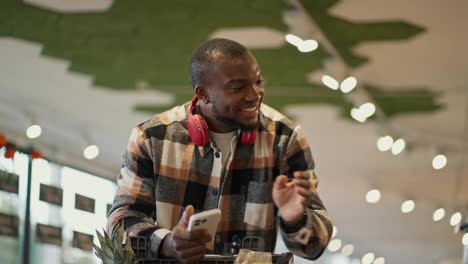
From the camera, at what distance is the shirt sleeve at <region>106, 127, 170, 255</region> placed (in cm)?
310

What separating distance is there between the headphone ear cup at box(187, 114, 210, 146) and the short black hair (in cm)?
11

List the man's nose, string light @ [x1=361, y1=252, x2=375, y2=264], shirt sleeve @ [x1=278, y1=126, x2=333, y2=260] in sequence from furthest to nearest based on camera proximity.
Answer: string light @ [x1=361, y1=252, x2=375, y2=264] < the man's nose < shirt sleeve @ [x1=278, y1=126, x2=333, y2=260]

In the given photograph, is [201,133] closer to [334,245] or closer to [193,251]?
[193,251]

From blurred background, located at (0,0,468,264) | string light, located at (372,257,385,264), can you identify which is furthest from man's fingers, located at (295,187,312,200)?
string light, located at (372,257,385,264)

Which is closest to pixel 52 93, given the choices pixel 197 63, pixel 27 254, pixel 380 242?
pixel 27 254

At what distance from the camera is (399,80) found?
12766 mm

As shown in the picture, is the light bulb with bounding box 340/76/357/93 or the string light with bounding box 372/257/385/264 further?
the string light with bounding box 372/257/385/264

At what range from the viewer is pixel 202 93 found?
3.17 metres

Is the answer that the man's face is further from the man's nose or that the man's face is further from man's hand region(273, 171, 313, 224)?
man's hand region(273, 171, 313, 224)

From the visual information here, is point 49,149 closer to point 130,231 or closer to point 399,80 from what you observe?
point 399,80

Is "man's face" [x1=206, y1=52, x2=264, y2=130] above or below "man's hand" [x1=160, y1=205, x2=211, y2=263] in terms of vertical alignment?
above

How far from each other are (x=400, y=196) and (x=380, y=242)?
5.68 meters

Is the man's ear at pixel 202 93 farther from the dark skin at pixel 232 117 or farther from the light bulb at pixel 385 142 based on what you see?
the light bulb at pixel 385 142

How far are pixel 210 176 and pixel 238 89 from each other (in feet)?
0.97
